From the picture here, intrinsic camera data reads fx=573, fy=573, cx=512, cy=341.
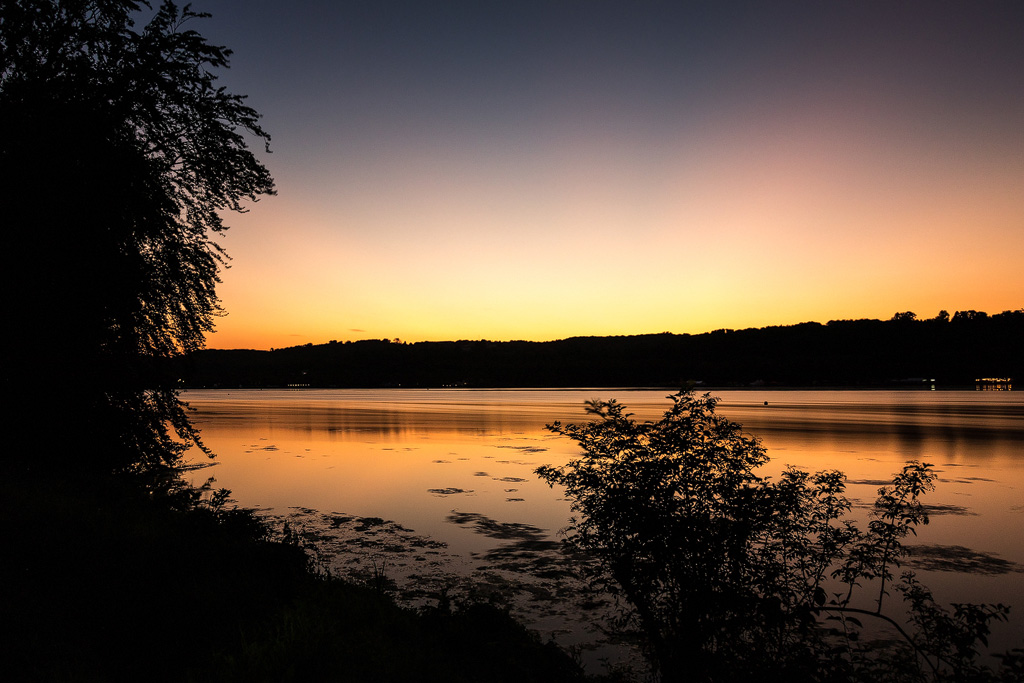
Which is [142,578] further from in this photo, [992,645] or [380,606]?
[992,645]

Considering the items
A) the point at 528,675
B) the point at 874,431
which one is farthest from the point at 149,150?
the point at 874,431

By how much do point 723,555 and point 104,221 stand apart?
51.7ft

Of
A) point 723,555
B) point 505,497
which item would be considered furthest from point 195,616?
point 505,497

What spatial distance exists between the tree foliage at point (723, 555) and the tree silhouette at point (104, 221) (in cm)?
1261

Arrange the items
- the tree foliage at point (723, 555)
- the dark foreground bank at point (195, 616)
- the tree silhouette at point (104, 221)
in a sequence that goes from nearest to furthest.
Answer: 1. the dark foreground bank at point (195, 616)
2. the tree foliage at point (723, 555)
3. the tree silhouette at point (104, 221)

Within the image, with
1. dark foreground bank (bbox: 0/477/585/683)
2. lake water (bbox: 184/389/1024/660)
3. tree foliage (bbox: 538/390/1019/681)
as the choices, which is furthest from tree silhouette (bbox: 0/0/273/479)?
tree foliage (bbox: 538/390/1019/681)

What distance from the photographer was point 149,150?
16.1m

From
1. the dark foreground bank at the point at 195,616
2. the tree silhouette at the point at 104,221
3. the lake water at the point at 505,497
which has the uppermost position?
the tree silhouette at the point at 104,221

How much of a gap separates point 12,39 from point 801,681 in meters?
20.5

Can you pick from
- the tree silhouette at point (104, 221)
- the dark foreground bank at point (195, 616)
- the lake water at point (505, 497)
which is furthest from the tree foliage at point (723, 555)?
the tree silhouette at point (104, 221)

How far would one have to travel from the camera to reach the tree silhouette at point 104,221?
13.2m

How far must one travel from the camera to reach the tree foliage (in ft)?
28.2

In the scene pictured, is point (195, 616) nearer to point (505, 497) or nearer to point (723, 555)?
point (723, 555)

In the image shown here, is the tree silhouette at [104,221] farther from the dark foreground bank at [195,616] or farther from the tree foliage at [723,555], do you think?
the tree foliage at [723,555]
